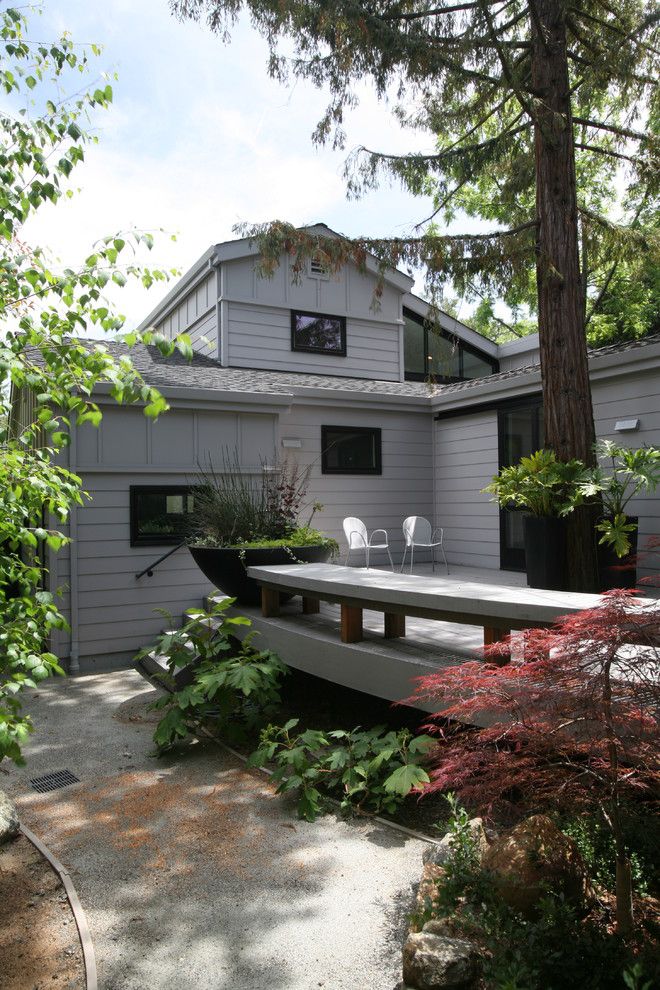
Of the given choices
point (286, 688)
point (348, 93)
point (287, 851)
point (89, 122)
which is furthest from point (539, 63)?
point (287, 851)

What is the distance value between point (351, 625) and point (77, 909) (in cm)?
203

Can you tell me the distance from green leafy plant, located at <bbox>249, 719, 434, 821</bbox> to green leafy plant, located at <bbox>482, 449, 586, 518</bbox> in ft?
8.58

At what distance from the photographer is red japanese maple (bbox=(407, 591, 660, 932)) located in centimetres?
175

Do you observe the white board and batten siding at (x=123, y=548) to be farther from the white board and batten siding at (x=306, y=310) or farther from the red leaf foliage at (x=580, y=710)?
the red leaf foliage at (x=580, y=710)

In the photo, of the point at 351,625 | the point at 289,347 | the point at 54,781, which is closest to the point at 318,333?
the point at 289,347

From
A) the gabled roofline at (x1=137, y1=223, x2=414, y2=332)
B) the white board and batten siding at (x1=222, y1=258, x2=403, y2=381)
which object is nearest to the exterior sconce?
the gabled roofline at (x1=137, y1=223, x2=414, y2=332)

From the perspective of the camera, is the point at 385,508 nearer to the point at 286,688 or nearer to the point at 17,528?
the point at 286,688

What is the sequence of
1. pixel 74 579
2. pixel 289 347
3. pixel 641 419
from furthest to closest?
pixel 289 347, pixel 641 419, pixel 74 579

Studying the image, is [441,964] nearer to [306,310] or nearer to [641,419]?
[641,419]

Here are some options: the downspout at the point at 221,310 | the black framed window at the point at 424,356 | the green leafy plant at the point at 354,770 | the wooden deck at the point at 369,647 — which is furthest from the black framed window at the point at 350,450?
the green leafy plant at the point at 354,770

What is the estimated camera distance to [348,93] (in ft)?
20.3

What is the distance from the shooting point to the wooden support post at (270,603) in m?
4.86

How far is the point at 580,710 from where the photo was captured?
181cm

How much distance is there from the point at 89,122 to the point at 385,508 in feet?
22.0
